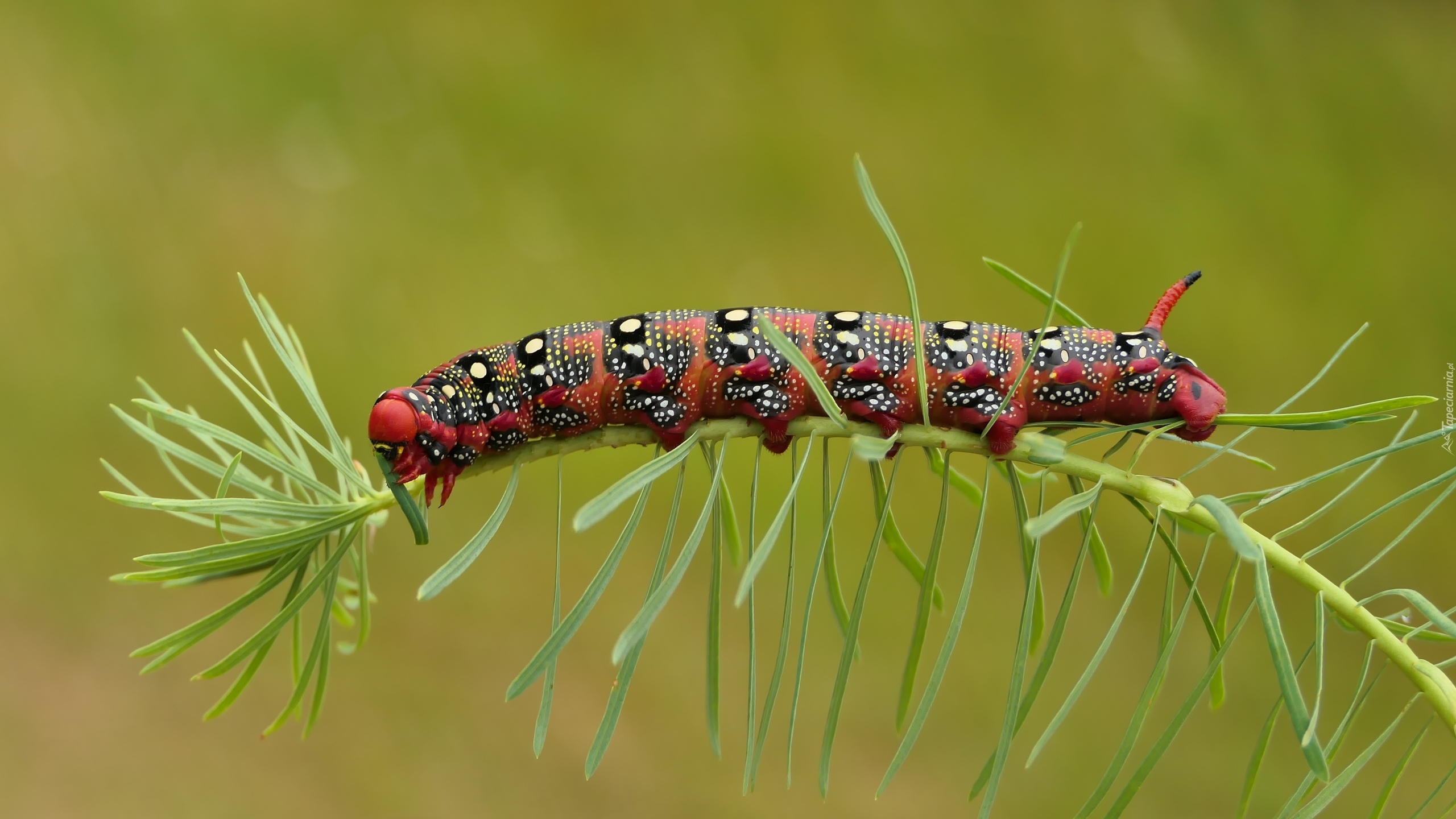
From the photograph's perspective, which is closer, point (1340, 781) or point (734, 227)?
point (1340, 781)

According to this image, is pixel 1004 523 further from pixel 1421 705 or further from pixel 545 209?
pixel 545 209

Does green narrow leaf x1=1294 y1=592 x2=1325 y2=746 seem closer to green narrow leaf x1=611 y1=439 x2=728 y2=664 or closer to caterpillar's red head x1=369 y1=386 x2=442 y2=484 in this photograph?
green narrow leaf x1=611 y1=439 x2=728 y2=664

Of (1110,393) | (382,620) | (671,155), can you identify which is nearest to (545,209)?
(671,155)

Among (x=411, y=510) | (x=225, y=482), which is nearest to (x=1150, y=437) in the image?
(x=411, y=510)

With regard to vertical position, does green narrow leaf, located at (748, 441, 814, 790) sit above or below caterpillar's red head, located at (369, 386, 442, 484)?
below

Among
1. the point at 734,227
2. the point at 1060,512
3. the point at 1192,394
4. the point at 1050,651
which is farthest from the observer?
the point at 734,227

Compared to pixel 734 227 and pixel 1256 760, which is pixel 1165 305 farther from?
pixel 734 227

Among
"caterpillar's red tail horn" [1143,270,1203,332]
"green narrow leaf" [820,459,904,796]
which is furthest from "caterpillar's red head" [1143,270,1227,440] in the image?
"green narrow leaf" [820,459,904,796]
